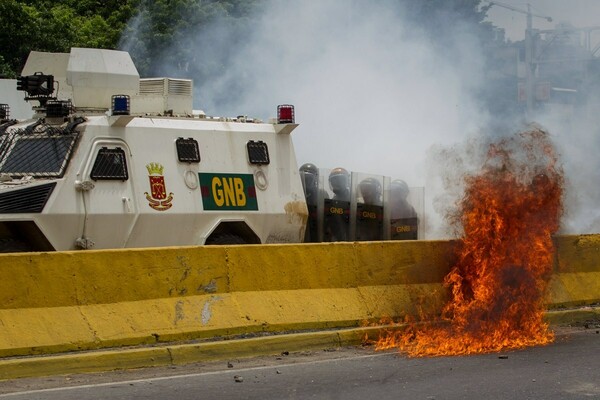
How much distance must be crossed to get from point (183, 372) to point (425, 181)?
10.7m

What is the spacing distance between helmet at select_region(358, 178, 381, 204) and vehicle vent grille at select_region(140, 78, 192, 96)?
11.1 ft

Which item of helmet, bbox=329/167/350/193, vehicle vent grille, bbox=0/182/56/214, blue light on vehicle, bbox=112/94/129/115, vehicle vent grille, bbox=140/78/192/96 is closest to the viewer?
vehicle vent grille, bbox=0/182/56/214

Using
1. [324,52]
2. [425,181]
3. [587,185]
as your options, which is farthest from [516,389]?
[587,185]

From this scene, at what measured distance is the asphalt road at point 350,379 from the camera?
868cm

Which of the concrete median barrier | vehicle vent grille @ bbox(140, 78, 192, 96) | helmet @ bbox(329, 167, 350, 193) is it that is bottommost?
the concrete median barrier

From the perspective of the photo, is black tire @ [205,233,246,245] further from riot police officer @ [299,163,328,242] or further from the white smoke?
the white smoke

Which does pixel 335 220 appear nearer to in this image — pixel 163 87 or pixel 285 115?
pixel 285 115

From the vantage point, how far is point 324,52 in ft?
72.5

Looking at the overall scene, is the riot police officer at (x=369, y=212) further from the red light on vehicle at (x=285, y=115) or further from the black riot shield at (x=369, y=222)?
the red light on vehicle at (x=285, y=115)

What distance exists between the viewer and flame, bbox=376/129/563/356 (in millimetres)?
11336

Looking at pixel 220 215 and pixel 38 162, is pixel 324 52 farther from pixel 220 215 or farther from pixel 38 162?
pixel 38 162

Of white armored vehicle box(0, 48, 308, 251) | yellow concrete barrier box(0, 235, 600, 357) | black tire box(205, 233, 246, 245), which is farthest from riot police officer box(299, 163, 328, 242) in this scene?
yellow concrete barrier box(0, 235, 600, 357)

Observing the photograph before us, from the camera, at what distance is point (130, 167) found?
1262cm

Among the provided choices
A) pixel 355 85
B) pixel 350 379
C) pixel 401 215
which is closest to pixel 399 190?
pixel 401 215
